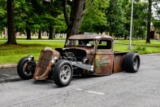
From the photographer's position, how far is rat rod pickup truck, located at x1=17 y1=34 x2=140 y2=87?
813 cm

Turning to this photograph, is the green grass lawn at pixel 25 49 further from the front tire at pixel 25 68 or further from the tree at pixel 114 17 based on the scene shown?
the tree at pixel 114 17

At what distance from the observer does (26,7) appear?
31922 millimetres

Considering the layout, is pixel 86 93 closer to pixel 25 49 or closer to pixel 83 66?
pixel 83 66

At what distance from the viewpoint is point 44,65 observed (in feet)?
27.6

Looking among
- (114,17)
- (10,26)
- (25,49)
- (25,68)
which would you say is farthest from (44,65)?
(114,17)

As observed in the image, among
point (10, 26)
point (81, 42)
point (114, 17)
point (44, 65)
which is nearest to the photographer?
point (44, 65)

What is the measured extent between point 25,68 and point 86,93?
2.86 metres

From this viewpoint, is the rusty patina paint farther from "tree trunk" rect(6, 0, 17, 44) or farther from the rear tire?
"tree trunk" rect(6, 0, 17, 44)

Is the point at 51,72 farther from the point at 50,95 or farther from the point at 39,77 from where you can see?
the point at 50,95

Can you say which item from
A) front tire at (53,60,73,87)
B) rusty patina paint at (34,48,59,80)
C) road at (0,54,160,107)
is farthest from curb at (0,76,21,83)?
front tire at (53,60,73,87)

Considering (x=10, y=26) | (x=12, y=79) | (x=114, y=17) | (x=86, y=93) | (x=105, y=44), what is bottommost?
(x=86, y=93)

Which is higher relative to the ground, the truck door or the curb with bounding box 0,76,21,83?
the truck door

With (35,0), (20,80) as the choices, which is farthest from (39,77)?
(35,0)

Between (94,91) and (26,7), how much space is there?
86.2 ft
